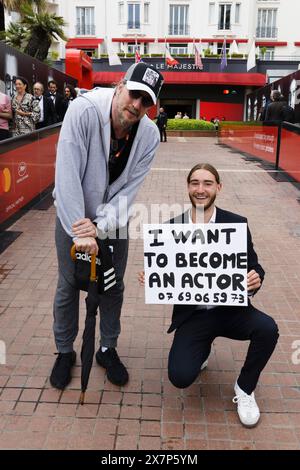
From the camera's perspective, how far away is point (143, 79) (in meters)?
2.64

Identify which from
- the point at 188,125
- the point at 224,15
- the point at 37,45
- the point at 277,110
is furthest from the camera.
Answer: the point at 224,15

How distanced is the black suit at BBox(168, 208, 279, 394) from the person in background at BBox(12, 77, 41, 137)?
7146mm

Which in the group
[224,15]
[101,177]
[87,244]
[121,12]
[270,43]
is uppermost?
[121,12]

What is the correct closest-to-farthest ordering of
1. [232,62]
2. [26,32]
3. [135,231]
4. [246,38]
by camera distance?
[135,231]
[26,32]
[232,62]
[246,38]

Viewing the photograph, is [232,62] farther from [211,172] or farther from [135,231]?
[211,172]

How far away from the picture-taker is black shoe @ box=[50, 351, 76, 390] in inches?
127

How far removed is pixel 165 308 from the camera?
14.7ft

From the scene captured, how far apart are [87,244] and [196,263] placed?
0.68m

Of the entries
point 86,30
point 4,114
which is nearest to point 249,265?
point 4,114

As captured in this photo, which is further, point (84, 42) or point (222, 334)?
point (84, 42)

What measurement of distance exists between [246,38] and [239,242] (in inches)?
1784

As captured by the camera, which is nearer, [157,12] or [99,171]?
[99,171]

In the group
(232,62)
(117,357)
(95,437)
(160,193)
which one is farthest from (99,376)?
(232,62)

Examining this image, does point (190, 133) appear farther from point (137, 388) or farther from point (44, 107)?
point (137, 388)
